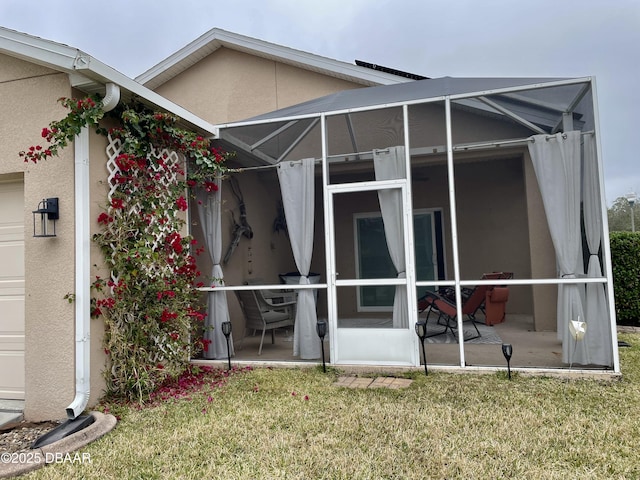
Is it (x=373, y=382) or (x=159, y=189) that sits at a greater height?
(x=159, y=189)

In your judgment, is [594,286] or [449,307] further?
[449,307]

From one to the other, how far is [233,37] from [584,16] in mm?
13201

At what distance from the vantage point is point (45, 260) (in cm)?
388

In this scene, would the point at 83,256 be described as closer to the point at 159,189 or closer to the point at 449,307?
the point at 159,189

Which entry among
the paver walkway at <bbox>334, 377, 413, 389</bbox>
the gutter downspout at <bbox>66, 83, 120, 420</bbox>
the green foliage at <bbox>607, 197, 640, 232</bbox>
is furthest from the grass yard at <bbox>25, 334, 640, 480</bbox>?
the green foliage at <bbox>607, 197, 640, 232</bbox>

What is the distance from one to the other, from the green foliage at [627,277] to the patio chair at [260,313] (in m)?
5.60

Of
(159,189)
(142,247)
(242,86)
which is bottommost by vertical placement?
(142,247)

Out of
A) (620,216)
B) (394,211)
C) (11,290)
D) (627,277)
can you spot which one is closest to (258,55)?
(394,211)

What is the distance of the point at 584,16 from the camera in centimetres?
1509

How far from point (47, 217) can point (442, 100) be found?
4.10m

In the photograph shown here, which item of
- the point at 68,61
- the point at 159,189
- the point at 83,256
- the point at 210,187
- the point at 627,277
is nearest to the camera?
the point at 68,61

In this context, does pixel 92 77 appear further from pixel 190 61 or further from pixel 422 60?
pixel 422 60

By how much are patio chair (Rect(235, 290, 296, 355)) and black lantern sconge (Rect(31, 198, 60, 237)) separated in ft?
8.44

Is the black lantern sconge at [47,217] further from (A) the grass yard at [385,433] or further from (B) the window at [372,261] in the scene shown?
(B) the window at [372,261]
